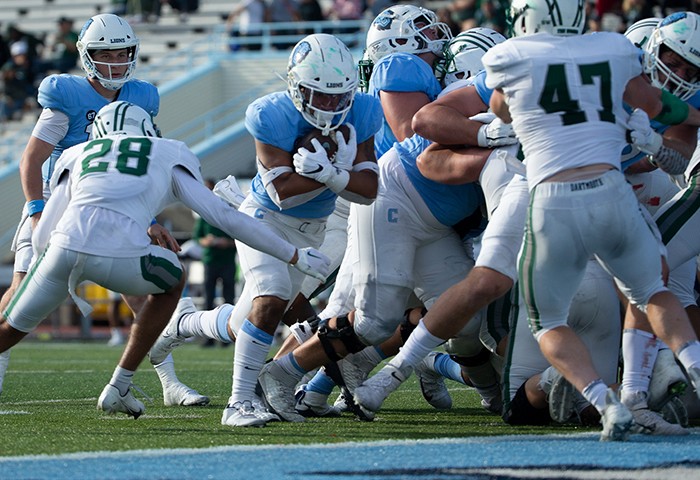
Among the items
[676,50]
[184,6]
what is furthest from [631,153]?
[184,6]

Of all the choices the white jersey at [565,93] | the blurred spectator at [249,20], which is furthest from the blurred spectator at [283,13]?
the white jersey at [565,93]

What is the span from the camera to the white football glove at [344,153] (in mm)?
4711

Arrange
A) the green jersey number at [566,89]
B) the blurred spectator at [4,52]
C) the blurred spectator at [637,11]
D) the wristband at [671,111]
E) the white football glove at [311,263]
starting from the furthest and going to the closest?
the blurred spectator at [4,52] < the blurred spectator at [637,11] < the white football glove at [311,263] < the wristband at [671,111] < the green jersey number at [566,89]

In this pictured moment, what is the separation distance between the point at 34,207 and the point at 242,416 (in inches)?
65.3

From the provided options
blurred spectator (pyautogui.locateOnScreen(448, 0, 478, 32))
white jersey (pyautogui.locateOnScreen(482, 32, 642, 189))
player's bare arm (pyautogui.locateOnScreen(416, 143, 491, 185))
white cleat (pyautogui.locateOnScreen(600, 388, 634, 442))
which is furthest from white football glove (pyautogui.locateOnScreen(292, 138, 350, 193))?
blurred spectator (pyautogui.locateOnScreen(448, 0, 478, 32))

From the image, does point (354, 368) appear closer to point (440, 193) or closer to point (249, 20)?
point (440, 193)

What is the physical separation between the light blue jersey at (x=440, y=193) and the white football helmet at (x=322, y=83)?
40 cm

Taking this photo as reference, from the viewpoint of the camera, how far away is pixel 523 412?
462 cm

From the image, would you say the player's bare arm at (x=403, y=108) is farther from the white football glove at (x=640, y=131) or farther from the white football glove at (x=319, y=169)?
the white football glove at (x=640, y=131)

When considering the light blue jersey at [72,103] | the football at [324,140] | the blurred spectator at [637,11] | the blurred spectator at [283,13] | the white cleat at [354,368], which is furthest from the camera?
the blurred spectator at [283,13]

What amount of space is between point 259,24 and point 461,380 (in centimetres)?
1172

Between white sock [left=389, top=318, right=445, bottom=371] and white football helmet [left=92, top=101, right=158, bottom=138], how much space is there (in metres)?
1.29

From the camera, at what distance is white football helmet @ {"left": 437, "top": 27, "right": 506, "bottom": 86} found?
5566 mm

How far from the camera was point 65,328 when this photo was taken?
13.3m
